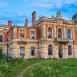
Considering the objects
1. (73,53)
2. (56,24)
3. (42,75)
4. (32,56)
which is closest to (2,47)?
(32,56)

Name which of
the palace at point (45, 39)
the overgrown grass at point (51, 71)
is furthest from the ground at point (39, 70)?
the palace at point (45, 39)

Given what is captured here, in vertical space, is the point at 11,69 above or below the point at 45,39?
below

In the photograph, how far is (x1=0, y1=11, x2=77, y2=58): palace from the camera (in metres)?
31.7

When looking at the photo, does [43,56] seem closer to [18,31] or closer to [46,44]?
[46,44]

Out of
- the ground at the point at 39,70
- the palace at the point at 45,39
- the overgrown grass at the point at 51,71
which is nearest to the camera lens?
the overgrown grass at the point at 51,71

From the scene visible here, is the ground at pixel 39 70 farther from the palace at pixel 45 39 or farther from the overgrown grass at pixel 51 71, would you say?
the palace at pixel 45 39

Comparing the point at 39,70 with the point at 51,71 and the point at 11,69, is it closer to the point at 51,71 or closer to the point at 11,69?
the point at 51,71

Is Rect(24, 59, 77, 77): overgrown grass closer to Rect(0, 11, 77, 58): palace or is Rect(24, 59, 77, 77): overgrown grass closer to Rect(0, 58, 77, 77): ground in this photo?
Rect(0, 58, 77, 77): ground

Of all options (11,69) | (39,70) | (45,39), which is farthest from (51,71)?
(45,39)

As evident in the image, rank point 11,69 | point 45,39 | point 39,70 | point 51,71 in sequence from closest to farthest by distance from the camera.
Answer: point 51,71 < point 39,70 < point 11,69 < point 45,39

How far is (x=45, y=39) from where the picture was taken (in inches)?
1244

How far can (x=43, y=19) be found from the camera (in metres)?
31.8

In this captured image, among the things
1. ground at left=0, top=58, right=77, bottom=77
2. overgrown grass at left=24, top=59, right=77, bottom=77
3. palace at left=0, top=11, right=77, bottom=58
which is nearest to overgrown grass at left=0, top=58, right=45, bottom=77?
ground at left=0, top=58, right=77, bottom=77

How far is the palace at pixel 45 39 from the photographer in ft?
104
